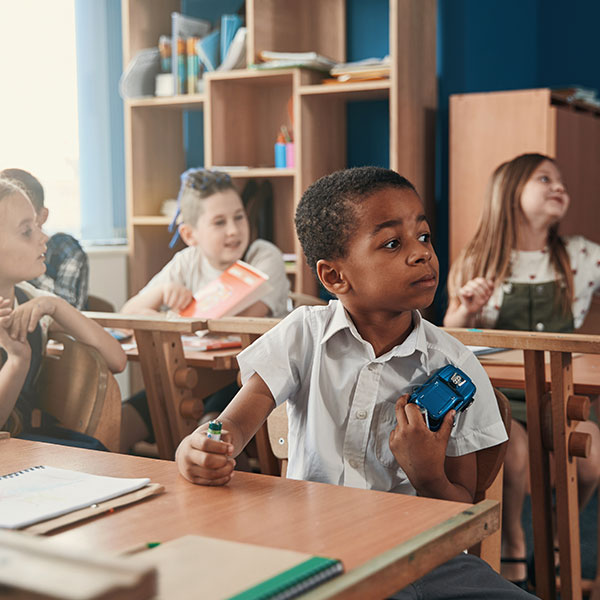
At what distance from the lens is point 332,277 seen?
1402 millimetres

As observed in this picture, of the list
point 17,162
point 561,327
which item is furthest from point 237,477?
point 17,162

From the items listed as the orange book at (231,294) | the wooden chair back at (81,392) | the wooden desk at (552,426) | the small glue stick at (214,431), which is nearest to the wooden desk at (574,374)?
the wooden desk at (552,426)

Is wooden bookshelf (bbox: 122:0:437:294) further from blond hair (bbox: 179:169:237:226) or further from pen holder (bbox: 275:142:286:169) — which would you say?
blond hair (bbox: 179:169:237:226)

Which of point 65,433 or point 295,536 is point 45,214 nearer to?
point 65,433

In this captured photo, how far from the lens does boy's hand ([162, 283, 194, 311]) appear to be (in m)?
2.76

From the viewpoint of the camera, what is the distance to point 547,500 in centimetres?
191

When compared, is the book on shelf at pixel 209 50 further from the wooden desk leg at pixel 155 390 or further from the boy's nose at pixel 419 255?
the boy's nose at pixel 419 255

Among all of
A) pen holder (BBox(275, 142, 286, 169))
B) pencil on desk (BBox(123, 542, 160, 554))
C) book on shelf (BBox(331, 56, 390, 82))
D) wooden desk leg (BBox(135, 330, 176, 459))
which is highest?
book on shelf (BBox(331, 56, 390, 82))

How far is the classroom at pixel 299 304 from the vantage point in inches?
36.1

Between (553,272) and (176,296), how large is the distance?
1.20m

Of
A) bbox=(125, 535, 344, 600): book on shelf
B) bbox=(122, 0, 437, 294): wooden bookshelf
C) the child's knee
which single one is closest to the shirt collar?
bbox=(125, 535, 344, 600): book on shelf

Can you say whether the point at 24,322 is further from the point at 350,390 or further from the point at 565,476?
the point at 565,476

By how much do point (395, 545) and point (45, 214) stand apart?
136cm

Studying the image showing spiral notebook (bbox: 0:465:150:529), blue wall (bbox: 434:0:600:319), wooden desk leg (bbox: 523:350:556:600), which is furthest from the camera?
blue wall (bbox: 434:0:600:319)
